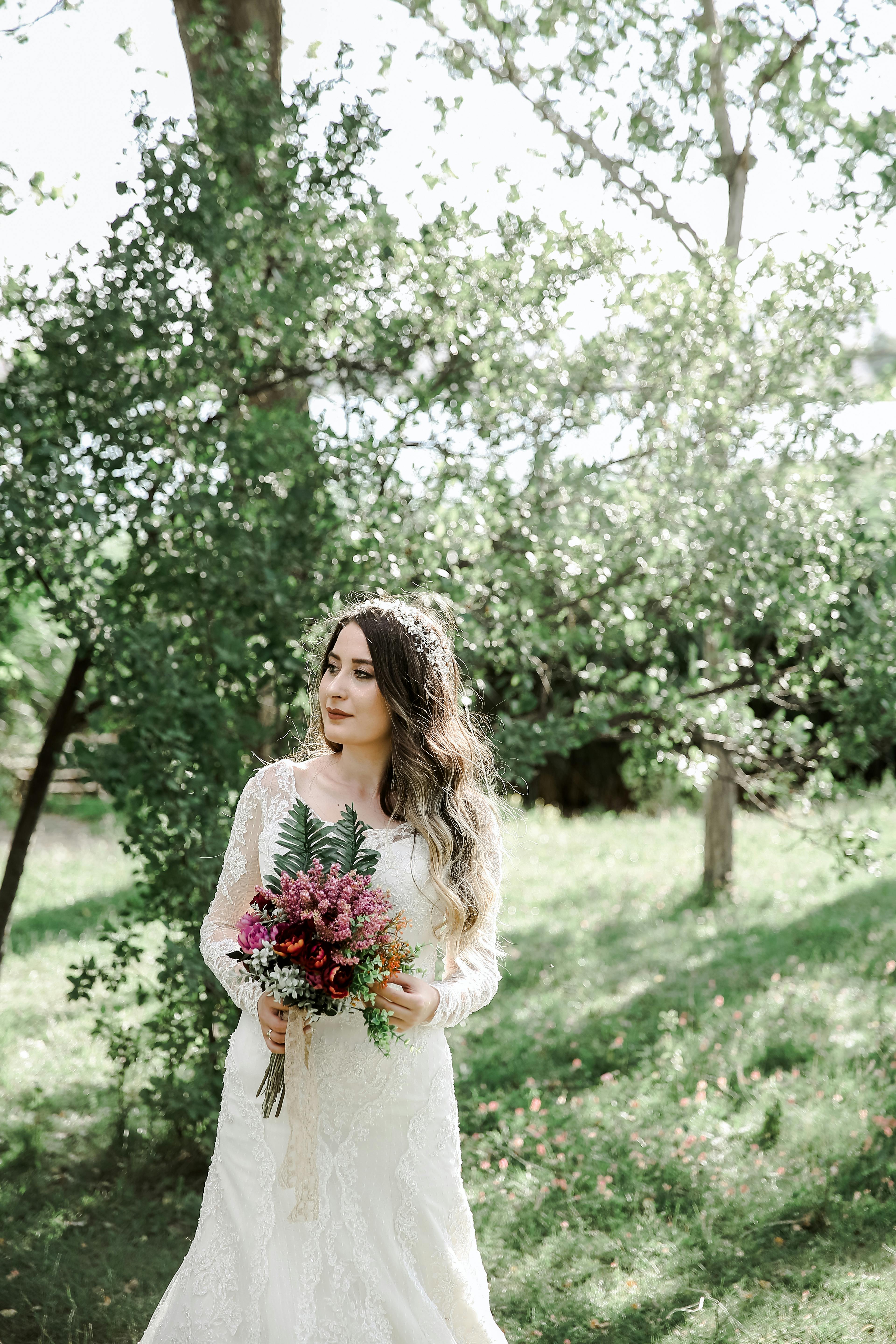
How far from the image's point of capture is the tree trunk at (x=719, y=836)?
852 cm

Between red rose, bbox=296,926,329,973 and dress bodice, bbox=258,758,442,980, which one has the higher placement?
dress bodice, bbox=258,758,442,980

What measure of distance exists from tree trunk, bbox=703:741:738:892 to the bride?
5.85 m

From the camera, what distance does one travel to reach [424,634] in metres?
2.94

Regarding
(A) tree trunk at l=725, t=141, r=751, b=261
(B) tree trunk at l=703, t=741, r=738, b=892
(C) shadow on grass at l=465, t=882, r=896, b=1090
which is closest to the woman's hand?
(C) shadow on grass at l=465, t=882, r=896, b=1090

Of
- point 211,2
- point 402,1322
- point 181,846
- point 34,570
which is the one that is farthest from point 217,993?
point 211,2

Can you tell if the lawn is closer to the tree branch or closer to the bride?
the bride

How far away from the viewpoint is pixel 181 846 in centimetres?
416

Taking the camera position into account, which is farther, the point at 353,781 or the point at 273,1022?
the point at 353,781

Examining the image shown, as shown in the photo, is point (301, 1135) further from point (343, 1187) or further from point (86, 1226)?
point (86, 1226)

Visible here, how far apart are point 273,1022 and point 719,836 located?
21.9ft

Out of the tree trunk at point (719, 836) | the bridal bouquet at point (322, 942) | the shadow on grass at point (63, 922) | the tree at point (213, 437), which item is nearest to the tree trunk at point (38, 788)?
the tree at point (213, 437)

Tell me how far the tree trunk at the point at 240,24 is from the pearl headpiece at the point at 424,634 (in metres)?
3.19

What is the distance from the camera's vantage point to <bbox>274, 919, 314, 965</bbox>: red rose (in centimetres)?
223

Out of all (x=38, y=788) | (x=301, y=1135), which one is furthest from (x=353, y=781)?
(x=38, y=788)
